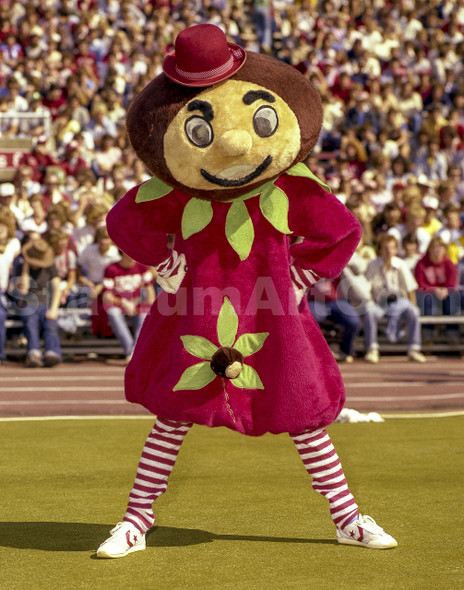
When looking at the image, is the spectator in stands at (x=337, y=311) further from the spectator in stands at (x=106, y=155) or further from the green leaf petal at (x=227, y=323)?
the green leaf petal at (x=227, y=323)

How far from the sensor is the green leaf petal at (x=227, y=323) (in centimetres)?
477

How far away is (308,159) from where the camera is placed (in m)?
16.3

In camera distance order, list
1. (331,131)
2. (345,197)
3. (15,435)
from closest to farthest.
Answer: (15,435), (345,197), (331,131)

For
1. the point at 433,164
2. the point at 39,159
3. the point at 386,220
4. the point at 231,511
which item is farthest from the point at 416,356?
the point at 231,511

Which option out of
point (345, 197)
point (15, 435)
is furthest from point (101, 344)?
point (15, 435)

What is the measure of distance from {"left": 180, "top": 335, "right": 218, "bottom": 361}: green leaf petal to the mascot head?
61cm

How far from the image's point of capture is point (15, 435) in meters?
8.11

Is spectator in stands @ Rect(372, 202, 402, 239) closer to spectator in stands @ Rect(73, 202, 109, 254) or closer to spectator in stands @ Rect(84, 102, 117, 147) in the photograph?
spectator in stands @ Rect(73, 202, 109, 254)

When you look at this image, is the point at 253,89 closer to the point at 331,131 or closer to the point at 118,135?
the point at 118,135

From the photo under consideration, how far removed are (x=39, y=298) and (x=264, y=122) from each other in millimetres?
8512

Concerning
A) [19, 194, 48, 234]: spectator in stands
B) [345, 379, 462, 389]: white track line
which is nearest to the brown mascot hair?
[345, 379, 462, 389]: white track line

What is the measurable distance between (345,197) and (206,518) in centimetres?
1010

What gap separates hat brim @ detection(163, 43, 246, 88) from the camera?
15.5 feet

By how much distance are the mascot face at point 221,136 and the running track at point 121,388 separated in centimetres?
497
